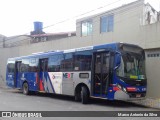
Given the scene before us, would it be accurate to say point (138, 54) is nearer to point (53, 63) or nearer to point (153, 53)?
point (153, 53)

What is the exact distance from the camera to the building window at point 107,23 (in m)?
21.9

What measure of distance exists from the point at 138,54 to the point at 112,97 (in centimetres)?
269

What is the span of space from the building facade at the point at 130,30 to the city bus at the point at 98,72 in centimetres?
288

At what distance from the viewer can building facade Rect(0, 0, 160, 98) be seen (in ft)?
59.6

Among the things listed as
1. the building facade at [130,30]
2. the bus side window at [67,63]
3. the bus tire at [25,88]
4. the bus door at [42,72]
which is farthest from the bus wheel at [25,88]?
the bus side window at [67,63]

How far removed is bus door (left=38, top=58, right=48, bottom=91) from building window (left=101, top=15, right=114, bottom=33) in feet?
16.7

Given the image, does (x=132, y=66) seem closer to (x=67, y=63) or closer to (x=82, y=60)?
(x=82, y=60)

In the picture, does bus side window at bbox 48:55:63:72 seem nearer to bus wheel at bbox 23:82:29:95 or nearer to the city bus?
the city bus

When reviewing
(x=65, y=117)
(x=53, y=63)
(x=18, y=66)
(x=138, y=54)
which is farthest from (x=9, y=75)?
(x=65, y=117)

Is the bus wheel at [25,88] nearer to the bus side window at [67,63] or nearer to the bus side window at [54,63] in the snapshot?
the bus side window at [54,63]

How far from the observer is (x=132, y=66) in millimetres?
14859

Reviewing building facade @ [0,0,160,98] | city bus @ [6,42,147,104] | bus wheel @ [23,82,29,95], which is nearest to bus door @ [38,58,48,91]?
city bus @ [6,42,147,104]

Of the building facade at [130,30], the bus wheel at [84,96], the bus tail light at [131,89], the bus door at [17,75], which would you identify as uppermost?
the building facade at [130,30]

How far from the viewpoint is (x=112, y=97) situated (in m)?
14.4
